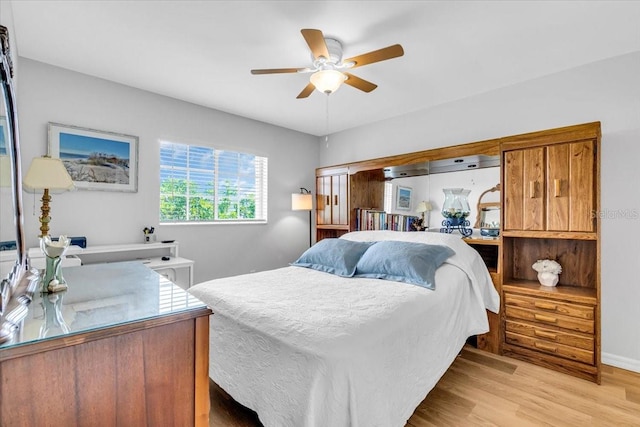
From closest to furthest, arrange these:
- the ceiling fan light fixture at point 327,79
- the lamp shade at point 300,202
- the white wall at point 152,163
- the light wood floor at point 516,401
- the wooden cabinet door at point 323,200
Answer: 1. the light wood floor at point 516,401
2. the ceiling fan light fixture at point 327,79
3. the white wall at point 152,163
4. the lamp shade at point 300,202
5. the wooden cabinet door at point 323,200

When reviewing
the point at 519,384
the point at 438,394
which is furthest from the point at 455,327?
the point at 519,384

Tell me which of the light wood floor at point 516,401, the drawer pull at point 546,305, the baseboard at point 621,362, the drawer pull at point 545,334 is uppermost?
the drawer pull at point 546,305

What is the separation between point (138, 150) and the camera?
3205mm

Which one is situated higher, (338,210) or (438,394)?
(338,210)

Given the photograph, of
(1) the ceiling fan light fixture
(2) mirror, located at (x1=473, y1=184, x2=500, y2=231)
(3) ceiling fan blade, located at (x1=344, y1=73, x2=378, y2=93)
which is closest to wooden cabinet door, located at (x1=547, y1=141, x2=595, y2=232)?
(2) mirror, located at (x1=473, y1=184, x2=500, y2=231)

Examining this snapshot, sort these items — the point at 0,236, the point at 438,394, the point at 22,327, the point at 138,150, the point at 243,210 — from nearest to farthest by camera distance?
the point at 22,327 < the point at 0,236 < the point at 438,394 < the point at 138,150 < the point at 243,210

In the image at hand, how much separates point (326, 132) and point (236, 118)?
1.43m

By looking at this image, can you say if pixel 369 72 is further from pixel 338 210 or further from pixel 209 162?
pixel 209 162

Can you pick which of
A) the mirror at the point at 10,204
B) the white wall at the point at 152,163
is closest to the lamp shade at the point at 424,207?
the white wall at the point at 152,163

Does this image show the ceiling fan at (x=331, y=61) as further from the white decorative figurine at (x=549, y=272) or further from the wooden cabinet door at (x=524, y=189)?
the white decorative figurine at (x=549, y=272)

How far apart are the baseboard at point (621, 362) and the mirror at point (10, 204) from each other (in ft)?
12.3

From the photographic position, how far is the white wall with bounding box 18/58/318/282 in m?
2.68

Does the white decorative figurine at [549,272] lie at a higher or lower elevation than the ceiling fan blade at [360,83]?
lower

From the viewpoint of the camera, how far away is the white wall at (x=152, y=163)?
2678mm
